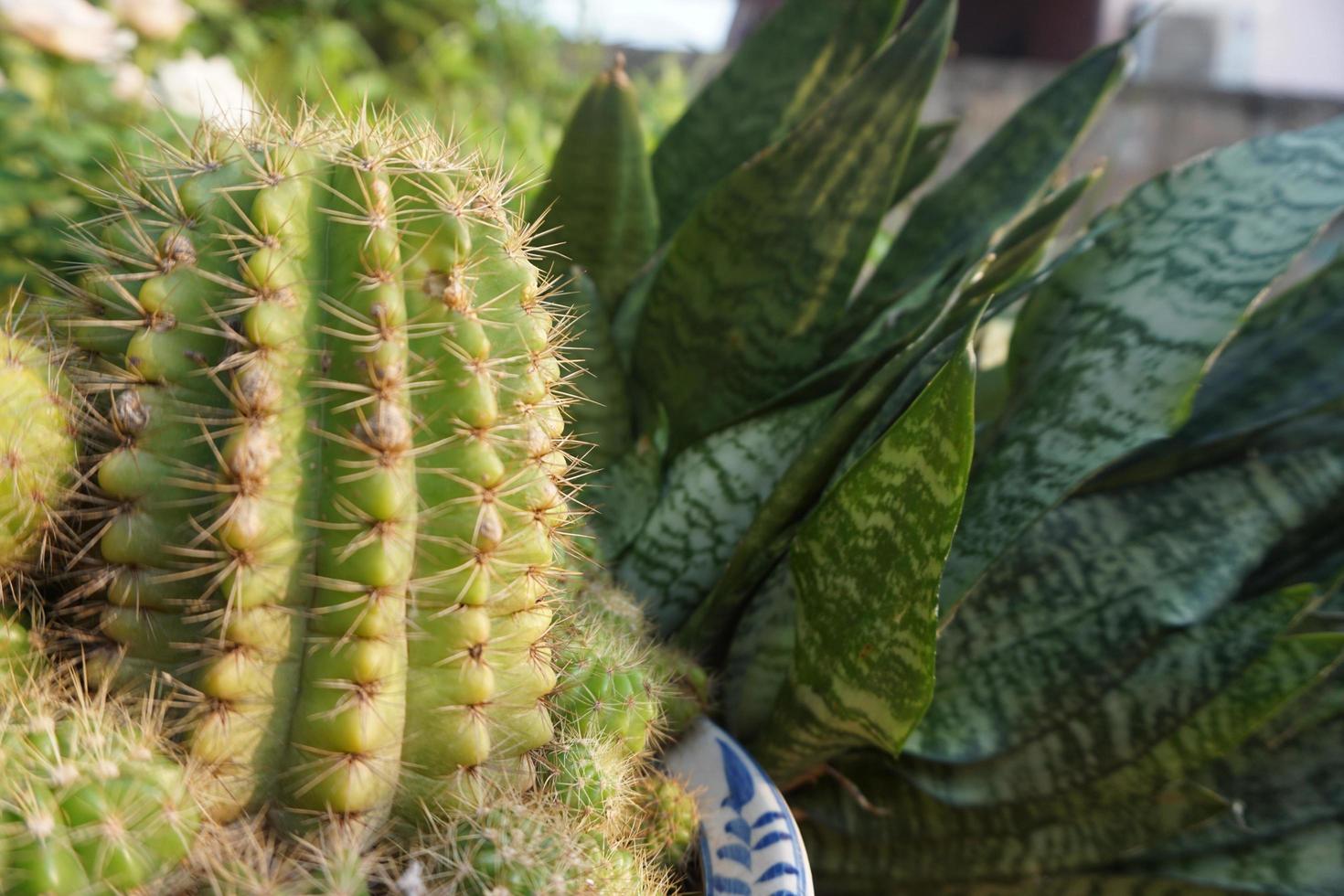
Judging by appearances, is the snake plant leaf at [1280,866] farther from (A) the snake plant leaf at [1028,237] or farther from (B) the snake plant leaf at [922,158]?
(B) the snake plant leaf at [922,158]

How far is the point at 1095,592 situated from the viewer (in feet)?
2.20

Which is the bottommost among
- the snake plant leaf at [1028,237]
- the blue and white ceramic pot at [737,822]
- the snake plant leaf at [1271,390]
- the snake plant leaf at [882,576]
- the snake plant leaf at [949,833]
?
the snake plant leaf at [949,833]

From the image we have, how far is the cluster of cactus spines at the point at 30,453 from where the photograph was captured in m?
0.43

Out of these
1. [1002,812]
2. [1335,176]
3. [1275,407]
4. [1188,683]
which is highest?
[1335,176]

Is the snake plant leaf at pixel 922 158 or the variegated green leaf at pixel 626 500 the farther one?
the snake plant leaf at pixel 922 158

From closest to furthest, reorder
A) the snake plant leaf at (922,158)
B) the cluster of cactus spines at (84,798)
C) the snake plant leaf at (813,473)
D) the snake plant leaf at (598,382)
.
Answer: the cluster of cactus spines at (84,798)
the snake plant leaf at (813,473)
the snake plant leaf at (598,382)
the snake plant leaf at (922,158)

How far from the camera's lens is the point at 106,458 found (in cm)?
42

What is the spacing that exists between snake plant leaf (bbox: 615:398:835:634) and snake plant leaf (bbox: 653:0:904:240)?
0.27 metres

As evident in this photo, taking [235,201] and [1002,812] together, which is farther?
[1002,812]

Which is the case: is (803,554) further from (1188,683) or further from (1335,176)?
(1335,176)

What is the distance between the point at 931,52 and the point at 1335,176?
0.94 feet

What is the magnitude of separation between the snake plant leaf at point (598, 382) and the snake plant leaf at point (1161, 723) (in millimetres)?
321

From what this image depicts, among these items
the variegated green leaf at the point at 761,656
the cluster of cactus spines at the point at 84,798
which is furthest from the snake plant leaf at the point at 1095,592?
the cluster of cactus spines at the point at 84,798

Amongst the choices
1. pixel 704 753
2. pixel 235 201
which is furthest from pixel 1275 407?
pixel 235 201
